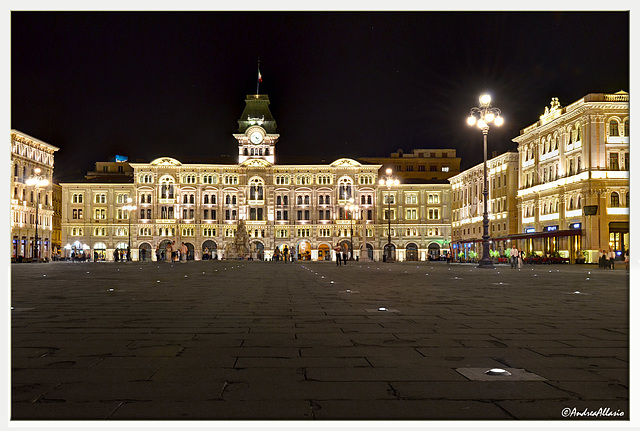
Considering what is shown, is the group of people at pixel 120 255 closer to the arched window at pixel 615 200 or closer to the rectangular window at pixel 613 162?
the arched window at pixel 615 200

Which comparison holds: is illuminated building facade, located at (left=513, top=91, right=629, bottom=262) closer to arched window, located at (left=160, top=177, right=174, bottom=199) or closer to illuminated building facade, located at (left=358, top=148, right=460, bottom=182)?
illuminated building facade, located at (left=358, top=148, right=460, bottom=182)

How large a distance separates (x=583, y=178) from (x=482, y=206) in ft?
89.5

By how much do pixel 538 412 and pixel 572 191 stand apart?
5831 centimetres

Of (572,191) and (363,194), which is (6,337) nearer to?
(572,191)

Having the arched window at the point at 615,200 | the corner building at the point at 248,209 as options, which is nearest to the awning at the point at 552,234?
the arched window at the point at 615,200

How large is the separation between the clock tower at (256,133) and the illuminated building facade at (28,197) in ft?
101

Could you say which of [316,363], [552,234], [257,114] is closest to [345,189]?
[257,114]

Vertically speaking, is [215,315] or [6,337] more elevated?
[6,337]

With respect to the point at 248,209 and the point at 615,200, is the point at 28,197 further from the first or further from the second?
the point at 615,200

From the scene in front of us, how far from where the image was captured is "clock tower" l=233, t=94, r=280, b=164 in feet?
356

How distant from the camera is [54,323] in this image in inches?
356

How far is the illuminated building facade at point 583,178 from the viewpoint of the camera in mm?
53812

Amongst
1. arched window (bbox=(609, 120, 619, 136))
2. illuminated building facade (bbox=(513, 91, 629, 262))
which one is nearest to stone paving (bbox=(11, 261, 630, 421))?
illuminated building facade (bbox=(513, 91, 629, 262))

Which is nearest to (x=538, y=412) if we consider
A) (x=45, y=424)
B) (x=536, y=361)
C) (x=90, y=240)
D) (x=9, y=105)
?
(x=536, y=361)
